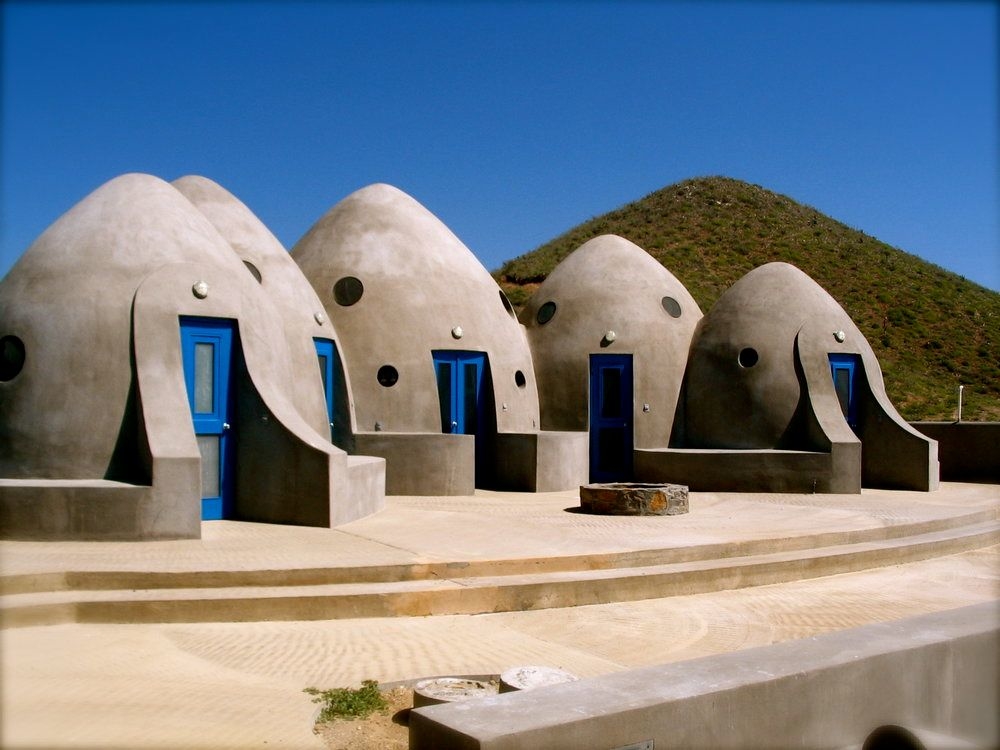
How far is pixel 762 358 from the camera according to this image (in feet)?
57.8

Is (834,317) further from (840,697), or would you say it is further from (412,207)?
(840,697)

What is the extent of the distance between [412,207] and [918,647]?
47.8 ft

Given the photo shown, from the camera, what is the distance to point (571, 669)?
21.5 feet

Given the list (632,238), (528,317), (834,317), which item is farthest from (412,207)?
(632,238)

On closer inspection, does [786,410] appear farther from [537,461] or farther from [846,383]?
[537,461]

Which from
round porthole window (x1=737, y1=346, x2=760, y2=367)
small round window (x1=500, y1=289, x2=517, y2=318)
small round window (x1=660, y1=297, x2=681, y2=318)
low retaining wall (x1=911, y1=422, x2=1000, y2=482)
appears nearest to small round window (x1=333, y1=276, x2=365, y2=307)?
small round window (x1=500, y1=289, x2=517, y2=318)

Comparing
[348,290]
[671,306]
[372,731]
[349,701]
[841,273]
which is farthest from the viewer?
[841,273]

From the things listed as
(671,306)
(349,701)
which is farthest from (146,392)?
(671,306)

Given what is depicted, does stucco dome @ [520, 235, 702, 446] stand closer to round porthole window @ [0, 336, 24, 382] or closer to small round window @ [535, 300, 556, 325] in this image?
small round window @ [535, 300, 556, 325]

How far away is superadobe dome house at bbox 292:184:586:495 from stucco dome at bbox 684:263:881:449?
2989mm

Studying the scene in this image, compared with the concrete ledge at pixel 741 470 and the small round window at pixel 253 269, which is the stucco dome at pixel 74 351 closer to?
the small round window at pixel 253 269

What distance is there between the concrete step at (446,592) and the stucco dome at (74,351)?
2.86 m

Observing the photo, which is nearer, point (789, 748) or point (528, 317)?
point (789, 748)

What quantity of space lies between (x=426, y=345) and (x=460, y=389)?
3.37ft
